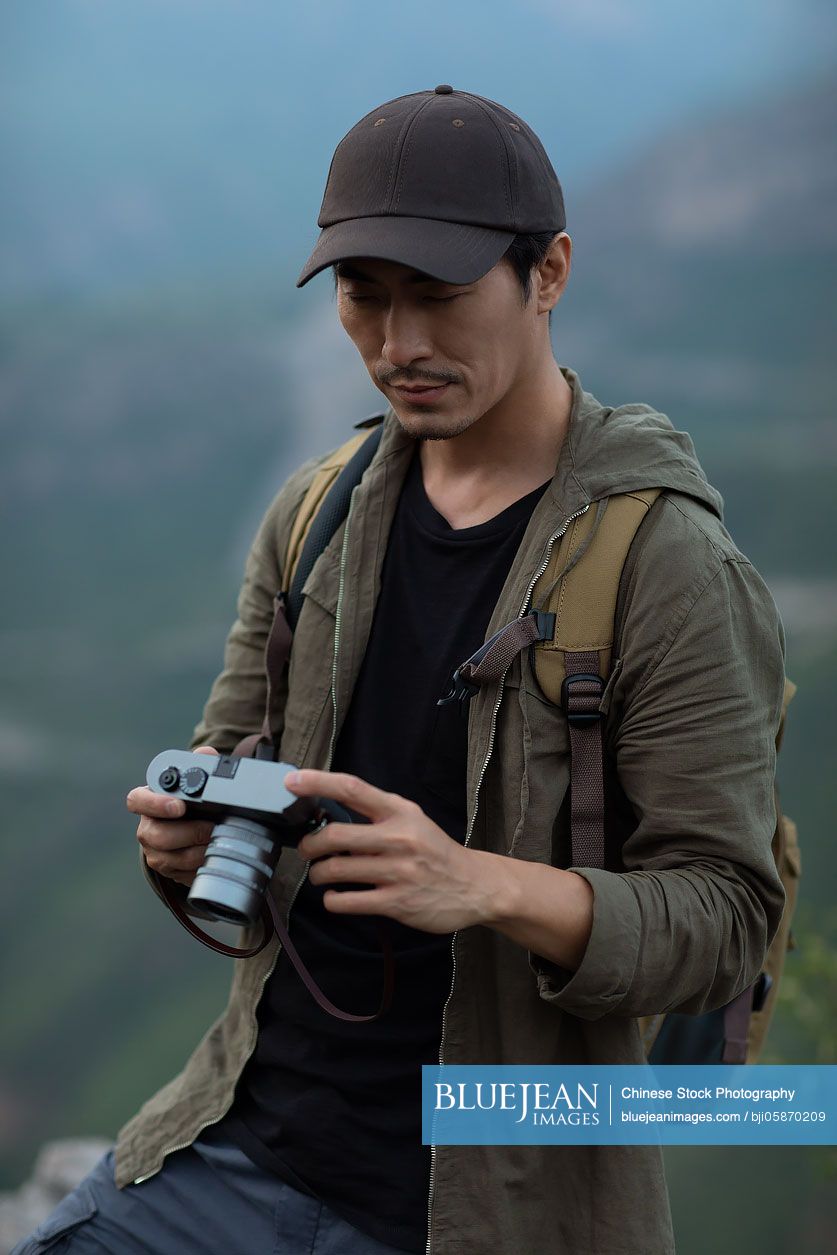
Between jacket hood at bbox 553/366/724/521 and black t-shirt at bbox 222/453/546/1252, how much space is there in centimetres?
9

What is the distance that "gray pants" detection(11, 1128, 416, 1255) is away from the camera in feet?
4.96

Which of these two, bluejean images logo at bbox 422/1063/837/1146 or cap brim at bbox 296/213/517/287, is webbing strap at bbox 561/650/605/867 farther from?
cap brim at bbox 296/213/517/287

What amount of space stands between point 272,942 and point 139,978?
2.00 m

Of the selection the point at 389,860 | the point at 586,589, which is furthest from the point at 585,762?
the point at 389,860

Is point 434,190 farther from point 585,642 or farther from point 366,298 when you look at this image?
point 585,642

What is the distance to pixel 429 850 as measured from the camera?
3.93 ft

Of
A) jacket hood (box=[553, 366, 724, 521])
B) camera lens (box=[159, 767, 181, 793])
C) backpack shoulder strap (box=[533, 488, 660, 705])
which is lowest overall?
camera lens (box=[159, 767, 181, 793])

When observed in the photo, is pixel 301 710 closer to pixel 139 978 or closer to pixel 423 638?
pixel 423 638

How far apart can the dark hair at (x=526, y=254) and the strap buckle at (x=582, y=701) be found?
494 mm

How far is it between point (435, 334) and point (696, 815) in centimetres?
65

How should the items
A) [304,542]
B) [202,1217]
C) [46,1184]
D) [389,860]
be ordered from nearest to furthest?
1. [389,860]
2. [202,1217]
3. [304,542]
4. [46,1184]

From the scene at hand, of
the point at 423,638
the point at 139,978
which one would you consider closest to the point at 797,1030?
the point at 139,978

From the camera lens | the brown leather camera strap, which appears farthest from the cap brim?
the brown leather camera strap

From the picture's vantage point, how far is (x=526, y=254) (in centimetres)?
153
